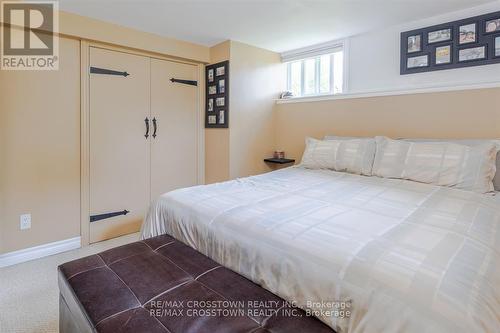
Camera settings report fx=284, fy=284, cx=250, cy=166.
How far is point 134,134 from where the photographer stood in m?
3.04

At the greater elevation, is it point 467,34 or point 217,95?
point 467,34

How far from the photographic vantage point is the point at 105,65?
2.79 meters

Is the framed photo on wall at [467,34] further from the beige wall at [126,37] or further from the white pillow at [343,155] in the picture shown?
the beige wall at [126,37]

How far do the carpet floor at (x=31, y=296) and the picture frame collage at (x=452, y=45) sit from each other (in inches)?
135

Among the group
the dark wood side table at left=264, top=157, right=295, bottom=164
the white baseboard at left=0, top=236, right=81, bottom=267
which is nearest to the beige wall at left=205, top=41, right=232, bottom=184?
the dark wood side table at left=264, top=157, right=295, bottom=164

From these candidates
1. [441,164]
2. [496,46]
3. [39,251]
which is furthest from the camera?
[39,251]

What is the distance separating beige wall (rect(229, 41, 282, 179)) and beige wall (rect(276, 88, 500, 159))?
0.74 feet

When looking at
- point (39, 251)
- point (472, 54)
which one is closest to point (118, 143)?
point (39, 251)

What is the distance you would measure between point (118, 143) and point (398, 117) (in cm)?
281

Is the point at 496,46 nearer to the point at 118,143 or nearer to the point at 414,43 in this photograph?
the point at 414,43

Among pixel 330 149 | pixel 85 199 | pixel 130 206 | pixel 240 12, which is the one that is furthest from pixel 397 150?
pixel 85 199

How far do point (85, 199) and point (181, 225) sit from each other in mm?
1649

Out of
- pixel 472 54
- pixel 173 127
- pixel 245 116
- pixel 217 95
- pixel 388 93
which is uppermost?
pixel 472 54

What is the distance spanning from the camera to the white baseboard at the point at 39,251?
2359 mm
